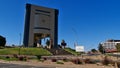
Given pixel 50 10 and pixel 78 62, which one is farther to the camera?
pixel 50 10

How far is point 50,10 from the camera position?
12456 cm

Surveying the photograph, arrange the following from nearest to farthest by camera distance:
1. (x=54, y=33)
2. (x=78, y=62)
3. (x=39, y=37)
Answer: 1. (x=78, y=62)
2. (x=54, y=33)
3. (x=39, y=37)

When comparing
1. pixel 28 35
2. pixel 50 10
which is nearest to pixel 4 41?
pixel 28 35

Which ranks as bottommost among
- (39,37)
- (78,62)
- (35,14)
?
(78,62)

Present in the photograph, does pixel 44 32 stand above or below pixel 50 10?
below

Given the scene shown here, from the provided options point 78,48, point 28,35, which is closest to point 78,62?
point 78,48

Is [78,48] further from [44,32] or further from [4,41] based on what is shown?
[4,41]

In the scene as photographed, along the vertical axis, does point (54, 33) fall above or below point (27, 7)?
below

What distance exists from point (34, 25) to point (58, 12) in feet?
64.3

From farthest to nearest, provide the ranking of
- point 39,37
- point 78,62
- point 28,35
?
1. point 39,37
2. point 28,35
3. point 78,62

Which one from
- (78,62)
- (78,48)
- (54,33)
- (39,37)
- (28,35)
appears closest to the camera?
(78,62)

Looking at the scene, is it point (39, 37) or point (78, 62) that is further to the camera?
point (39, 37)

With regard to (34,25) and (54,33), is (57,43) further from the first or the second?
(34,25)

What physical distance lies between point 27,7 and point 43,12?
1035 centimetres
